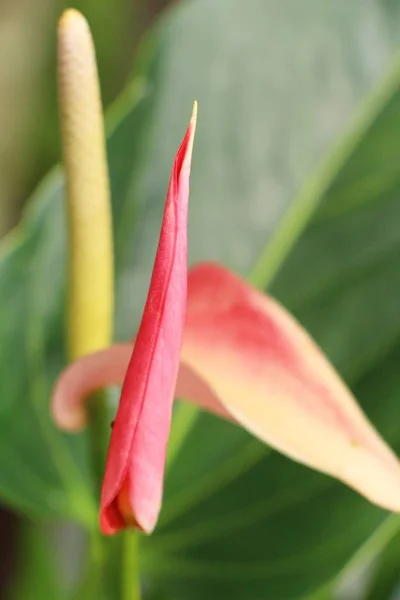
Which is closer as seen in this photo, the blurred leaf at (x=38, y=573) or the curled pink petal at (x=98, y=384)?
the curled pink petal at (x=98, y=384)

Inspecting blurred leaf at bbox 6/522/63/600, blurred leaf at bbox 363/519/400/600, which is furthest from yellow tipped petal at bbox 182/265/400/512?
blurred leaf at bbox 6/522/63/600

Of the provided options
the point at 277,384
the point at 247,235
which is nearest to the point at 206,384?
the point at 277,384

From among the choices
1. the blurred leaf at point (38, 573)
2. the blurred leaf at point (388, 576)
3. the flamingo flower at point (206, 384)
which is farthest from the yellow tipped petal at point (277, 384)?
the blurred leaf at point (38, 573)

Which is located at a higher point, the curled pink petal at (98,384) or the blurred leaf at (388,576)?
the curled pink petal at (98,384)

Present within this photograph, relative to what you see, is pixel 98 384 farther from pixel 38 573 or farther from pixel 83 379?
pixel 38 573

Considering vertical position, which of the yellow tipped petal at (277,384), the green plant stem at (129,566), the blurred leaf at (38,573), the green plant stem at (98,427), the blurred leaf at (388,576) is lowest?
the blurred leaf at (38,573)

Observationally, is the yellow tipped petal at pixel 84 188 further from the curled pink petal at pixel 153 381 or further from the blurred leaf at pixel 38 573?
the blurred leaf at pixel 38 573

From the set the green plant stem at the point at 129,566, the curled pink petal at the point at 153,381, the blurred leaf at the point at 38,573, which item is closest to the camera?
the curled pink petal at the point at 153,381

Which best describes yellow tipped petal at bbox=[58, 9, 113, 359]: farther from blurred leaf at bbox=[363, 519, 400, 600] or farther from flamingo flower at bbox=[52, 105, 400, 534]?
blurred leaf at bbox=[363, 519, 400, 600]
